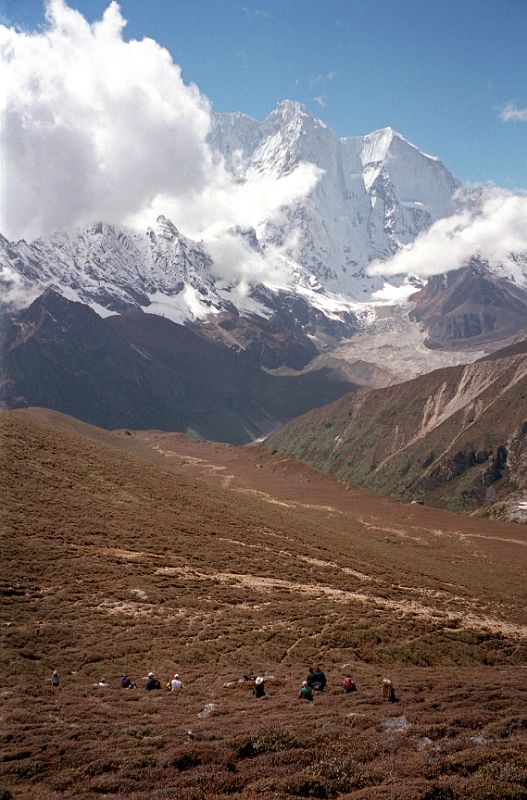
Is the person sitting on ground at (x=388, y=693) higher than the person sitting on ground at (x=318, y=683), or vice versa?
the person sitting on ground at (x=388, y=693)

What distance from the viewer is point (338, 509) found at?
132m

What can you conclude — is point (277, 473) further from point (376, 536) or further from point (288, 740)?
point (288, 740)

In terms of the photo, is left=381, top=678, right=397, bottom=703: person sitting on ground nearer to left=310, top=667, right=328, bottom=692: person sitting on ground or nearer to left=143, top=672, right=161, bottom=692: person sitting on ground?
left=310, top=667, right=328, bottom=692: person sitting on ground

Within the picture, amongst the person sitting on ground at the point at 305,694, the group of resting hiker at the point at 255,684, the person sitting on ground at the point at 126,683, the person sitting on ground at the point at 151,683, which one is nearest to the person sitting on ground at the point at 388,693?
the group of resting hiker at the point at 255,684

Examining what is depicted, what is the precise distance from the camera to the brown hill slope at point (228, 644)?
65.6ft

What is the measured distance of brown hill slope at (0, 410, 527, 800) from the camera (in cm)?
1998

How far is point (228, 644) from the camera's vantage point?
39594 millimetres

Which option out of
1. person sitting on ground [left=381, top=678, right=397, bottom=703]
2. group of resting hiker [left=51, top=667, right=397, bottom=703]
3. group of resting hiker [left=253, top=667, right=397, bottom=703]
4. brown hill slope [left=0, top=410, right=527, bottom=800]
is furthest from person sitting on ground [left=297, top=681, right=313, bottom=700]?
person sitting on ground [left=381, top=678, right=397, bottom=703]

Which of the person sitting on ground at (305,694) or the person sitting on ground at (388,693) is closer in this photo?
the person sitting on ground at (388,693)

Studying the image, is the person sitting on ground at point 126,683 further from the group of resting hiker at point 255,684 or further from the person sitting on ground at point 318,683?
the person sitting on ground at point 318,683

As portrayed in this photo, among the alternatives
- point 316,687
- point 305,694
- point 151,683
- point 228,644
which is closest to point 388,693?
point 305,694

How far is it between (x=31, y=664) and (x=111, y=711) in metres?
8.42

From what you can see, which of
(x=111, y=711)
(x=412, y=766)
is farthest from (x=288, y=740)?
(x=111, y=711)

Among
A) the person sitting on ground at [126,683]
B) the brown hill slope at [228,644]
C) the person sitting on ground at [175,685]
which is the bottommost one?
the person sitting on ground at [126,683]
